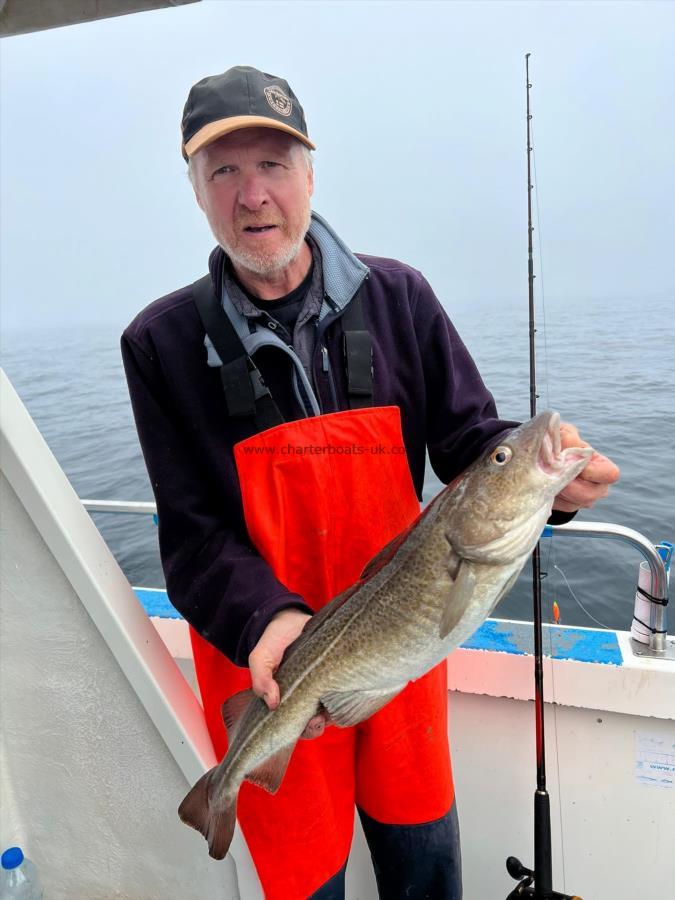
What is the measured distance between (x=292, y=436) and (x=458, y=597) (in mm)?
714

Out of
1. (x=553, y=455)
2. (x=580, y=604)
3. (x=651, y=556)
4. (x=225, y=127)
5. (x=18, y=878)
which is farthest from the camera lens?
(x=580, y=604)

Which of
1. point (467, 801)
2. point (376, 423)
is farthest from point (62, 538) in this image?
point (467, 801)

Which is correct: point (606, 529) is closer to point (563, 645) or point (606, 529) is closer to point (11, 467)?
point (563, 645)

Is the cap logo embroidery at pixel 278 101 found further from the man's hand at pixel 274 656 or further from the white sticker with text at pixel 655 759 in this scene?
the white sticker with text at pixel 655 759

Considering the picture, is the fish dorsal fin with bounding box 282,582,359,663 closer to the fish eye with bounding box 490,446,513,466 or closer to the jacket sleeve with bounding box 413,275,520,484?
the fish eye with bounding box 490,446,513,466

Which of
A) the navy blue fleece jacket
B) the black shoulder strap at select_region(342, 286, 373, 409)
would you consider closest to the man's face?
the navy blue fleece jacket

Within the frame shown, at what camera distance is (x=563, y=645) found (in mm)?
2709

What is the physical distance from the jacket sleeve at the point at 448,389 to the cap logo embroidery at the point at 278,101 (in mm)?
696

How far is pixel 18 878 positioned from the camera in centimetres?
228

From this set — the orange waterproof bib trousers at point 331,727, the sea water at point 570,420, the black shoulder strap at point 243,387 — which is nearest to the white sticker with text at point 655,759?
the orange waterproof bib trousers at point 331,727

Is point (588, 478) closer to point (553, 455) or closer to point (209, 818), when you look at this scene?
point (553, 455)

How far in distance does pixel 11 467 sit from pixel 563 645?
2.24 meters

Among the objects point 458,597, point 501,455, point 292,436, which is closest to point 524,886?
point 458,597

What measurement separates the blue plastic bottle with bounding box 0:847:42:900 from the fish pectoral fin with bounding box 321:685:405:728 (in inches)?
48.8
